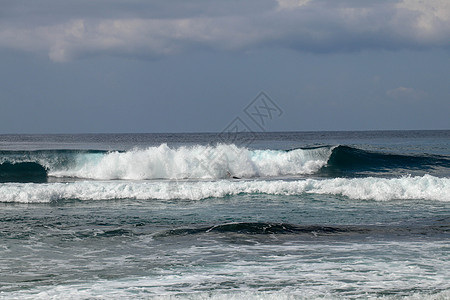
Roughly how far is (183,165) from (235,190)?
9.36 metres

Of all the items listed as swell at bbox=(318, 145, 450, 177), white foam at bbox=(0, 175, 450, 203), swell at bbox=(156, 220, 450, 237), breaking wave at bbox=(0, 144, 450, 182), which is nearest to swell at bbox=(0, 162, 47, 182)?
breaking wave at bbox=(0, 144, 450, 182)

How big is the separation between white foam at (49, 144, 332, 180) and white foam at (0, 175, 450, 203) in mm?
8243

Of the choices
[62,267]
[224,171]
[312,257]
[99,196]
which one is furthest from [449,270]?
[224,171]

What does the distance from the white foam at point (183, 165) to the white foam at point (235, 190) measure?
27.0 feet

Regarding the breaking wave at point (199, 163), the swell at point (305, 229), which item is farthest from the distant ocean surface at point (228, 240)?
the breaking wave at point (199, 163)

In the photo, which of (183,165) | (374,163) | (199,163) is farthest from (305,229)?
(374,163)

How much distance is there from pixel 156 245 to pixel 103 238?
4.96 feet

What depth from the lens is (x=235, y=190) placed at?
19.0 metres

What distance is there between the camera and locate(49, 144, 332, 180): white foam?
27.9m

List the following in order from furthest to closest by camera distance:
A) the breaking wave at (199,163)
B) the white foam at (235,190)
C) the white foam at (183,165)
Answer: the breaking wave at (199,163)
the white foam at (183,165)
the white foam at (235,190)

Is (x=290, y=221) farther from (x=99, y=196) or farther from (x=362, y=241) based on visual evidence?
(x=99, y=196)

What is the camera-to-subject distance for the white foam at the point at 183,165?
27.9 meters

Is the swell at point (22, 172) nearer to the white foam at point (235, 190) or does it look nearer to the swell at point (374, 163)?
the white foam at point (235, 190)

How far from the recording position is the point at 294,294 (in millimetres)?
7305
